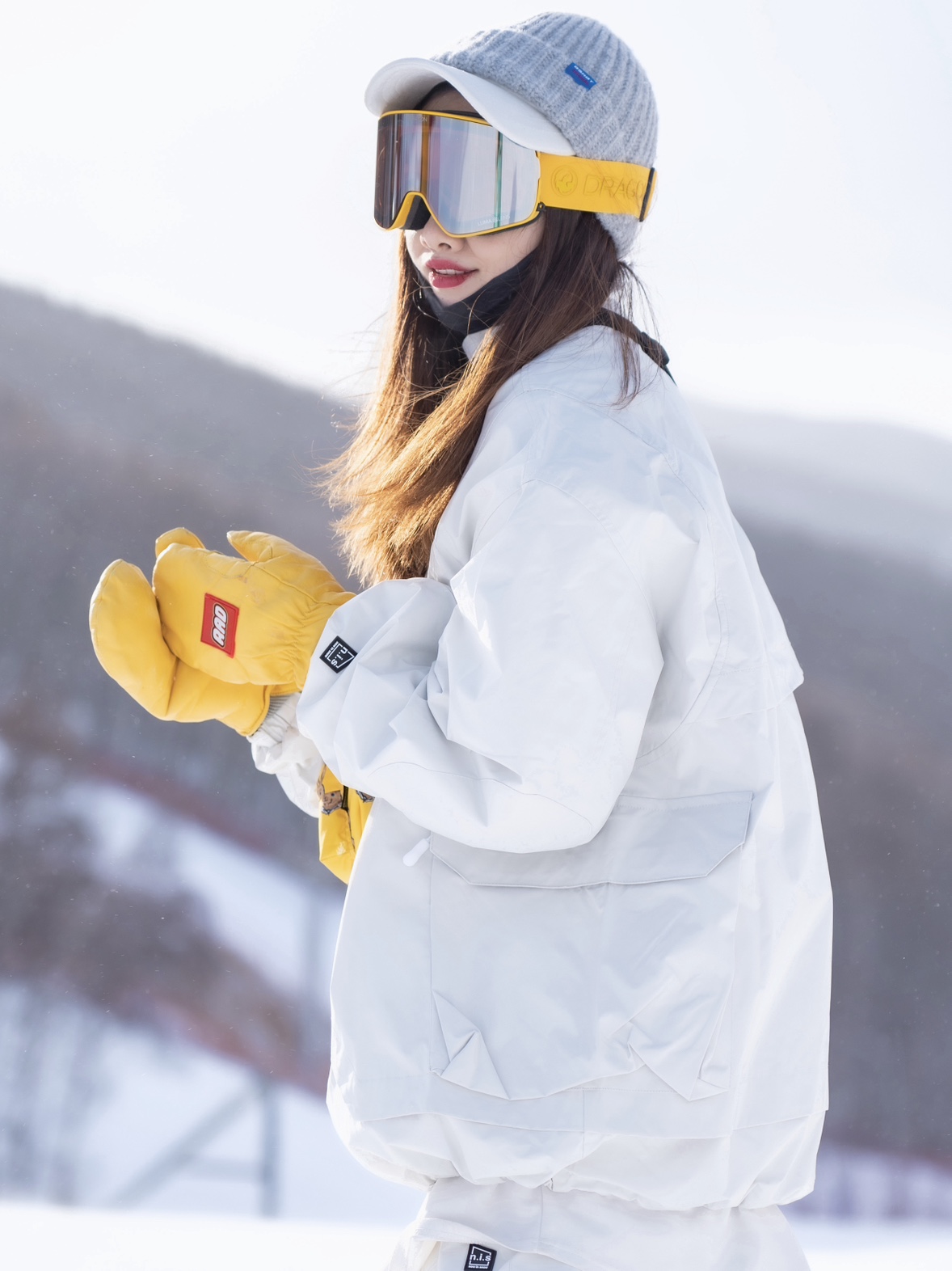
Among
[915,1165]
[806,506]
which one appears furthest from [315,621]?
[915,1165]

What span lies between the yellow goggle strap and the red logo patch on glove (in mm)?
441

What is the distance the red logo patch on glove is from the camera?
1019mm

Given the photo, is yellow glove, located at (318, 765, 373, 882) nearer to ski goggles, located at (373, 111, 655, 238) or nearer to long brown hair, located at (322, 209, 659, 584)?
long brown hair, located at (322, 209, 659, 584)

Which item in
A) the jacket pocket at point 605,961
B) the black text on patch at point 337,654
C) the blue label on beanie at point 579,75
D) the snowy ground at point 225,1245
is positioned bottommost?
the snowy ground at point 225,1245

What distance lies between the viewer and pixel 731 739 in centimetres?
79

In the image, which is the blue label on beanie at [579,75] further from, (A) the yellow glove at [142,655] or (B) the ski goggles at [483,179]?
(A) the yellow glove at [142,655]

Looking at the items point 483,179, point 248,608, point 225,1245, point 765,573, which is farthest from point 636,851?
point 765,573

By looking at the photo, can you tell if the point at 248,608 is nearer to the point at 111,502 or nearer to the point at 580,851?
the point at 580,851

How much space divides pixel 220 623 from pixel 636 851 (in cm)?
45

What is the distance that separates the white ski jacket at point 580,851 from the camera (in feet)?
2.41

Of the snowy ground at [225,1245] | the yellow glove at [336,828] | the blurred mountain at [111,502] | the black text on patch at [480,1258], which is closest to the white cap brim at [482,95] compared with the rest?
the yellow glove at [336,828]

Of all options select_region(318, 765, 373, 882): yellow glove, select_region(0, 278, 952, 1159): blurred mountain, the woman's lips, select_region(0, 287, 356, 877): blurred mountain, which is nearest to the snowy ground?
select_region(0, 278, 952, 1159): blurred mountain

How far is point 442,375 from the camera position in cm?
106

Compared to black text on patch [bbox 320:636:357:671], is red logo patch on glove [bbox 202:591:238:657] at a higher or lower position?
lower
